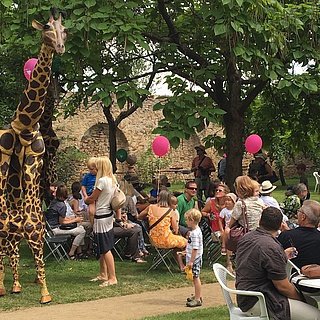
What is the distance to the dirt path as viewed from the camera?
7.16 m

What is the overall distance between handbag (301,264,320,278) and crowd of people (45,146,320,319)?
0.22 meters

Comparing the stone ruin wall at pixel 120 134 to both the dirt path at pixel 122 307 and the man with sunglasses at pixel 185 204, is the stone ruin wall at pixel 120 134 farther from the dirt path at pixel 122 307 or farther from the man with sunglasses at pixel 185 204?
the dirt path at pixel 122 307

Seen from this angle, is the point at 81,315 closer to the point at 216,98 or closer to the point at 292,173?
the point at 216,98

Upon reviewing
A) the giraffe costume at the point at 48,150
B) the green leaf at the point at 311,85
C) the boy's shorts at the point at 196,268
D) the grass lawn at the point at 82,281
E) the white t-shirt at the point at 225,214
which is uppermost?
the green leaf at the point at 311,85

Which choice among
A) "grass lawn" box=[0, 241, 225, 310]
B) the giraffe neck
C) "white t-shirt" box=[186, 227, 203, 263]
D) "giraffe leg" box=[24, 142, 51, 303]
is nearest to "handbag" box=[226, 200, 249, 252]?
"white t-shirt" box=[186, 227, 203, 263]

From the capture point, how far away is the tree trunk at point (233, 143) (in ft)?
40.5

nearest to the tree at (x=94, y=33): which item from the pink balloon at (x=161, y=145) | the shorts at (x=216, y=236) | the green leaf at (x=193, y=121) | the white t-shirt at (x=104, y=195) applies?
the green leaf at (x=193, y=121)

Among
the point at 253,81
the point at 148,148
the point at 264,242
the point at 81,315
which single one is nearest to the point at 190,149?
the point at 148,148

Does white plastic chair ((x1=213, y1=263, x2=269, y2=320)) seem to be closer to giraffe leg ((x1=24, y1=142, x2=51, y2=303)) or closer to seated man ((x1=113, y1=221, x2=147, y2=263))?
giraffe leg ((x1=24, y1=142, x2=51, y2=303))

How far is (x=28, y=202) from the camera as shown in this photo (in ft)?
27.7

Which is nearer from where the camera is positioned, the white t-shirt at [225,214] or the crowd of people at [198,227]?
the crowd of people at [198,227]

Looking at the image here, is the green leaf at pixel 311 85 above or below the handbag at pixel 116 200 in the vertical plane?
above

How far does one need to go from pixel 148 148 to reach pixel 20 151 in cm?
1763

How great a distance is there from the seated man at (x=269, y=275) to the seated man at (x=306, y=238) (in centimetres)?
53
